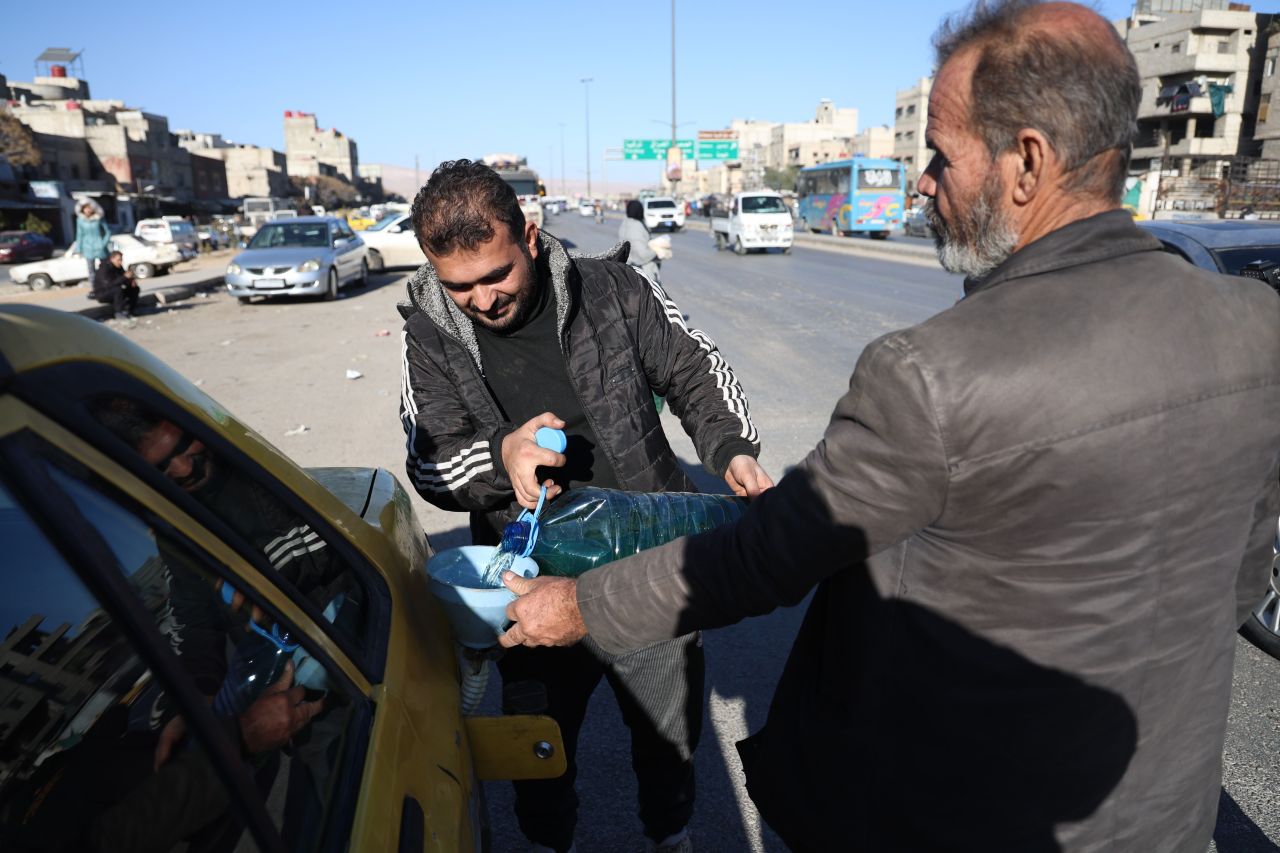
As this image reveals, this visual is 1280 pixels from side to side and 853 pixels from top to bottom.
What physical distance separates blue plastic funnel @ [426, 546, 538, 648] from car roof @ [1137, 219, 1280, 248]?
3770 millimetres

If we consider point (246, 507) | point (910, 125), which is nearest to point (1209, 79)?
point (910, 125)

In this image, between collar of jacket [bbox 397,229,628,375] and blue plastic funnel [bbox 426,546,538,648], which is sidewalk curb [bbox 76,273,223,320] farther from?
blue plastic funnel [bbox 426,546,538,648]

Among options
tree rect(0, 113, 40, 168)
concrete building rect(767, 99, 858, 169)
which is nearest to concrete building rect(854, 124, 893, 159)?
concrete building rect(767, 99, 858, 169)

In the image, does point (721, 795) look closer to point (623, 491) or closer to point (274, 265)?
point (623, 491)

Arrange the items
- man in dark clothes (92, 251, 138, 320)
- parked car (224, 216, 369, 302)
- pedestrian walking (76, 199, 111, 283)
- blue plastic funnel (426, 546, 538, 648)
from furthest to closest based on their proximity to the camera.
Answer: parked car (224, 216, 369, 302)
pedestrian walking (76, 199, 111, 283)
man in dark clothes (92, 251, 138, 320)
blue plastic funnel (426, 546, 538, 648)

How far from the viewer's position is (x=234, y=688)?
1.20 meters

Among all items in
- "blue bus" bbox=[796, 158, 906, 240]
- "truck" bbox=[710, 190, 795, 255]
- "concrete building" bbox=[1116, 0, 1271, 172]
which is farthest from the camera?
"concrete building" bbox=[1116, 0, 1271, 172]

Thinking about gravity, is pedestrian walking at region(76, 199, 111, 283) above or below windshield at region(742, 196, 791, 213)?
below

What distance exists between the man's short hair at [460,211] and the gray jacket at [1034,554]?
1.13 metres

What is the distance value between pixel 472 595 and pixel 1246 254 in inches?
169

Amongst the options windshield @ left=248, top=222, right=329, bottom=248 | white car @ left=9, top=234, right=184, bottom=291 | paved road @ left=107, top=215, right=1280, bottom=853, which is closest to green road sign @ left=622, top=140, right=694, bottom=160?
paved road @ left=107, top=215, right=1280, bottom=853

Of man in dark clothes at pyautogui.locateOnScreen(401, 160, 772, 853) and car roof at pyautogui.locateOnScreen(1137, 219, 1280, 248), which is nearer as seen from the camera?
man in dark clothes at pyautogui.locateOnScreen(401, 160, 772, 853)

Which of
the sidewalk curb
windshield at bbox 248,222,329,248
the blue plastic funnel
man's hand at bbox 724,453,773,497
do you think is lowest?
the sidewalk curb

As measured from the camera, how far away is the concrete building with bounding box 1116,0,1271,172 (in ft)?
178
